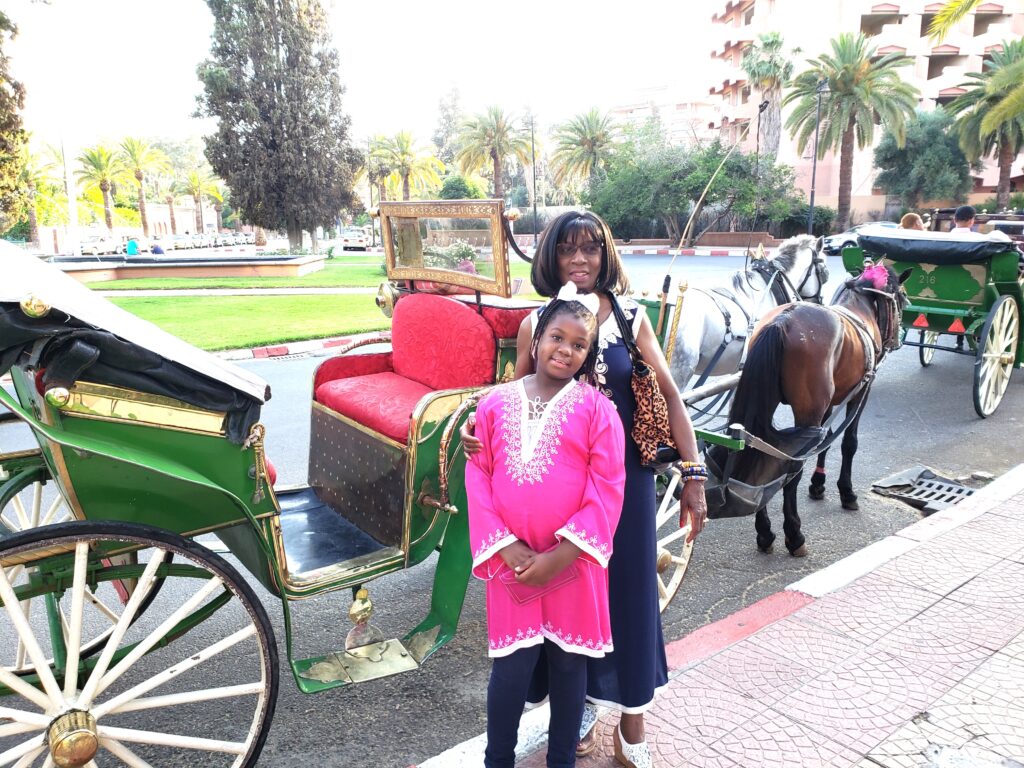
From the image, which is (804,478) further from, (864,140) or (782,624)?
(864,140)

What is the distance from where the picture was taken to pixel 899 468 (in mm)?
5574

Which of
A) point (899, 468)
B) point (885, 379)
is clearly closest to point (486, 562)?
point (899, 468)

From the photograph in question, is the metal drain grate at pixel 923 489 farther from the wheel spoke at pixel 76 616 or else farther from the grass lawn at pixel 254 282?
the grass lawn at pixel 254 282

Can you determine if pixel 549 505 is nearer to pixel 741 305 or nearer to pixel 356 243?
pixel 741 305

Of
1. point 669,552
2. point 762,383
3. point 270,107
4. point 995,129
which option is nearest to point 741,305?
point 762,383

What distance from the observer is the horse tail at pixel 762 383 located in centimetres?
396

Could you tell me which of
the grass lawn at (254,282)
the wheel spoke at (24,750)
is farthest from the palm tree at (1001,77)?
the wheel spoke at (24,750)

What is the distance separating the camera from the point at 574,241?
2.11 m

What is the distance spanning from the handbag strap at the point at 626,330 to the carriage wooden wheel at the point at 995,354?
5.55 meters

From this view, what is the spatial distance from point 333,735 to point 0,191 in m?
21.8

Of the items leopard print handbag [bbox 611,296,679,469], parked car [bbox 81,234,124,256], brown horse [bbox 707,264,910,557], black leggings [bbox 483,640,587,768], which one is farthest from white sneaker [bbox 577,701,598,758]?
parked car [bbox 81,234,124,256]

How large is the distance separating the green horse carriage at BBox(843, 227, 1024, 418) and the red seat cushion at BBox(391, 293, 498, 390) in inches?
192

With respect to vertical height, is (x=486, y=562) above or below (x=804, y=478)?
above

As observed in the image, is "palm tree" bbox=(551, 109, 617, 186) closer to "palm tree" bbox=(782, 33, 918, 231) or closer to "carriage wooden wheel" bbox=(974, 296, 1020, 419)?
"palm tree" bbox=(782, 33, 918, 231)
